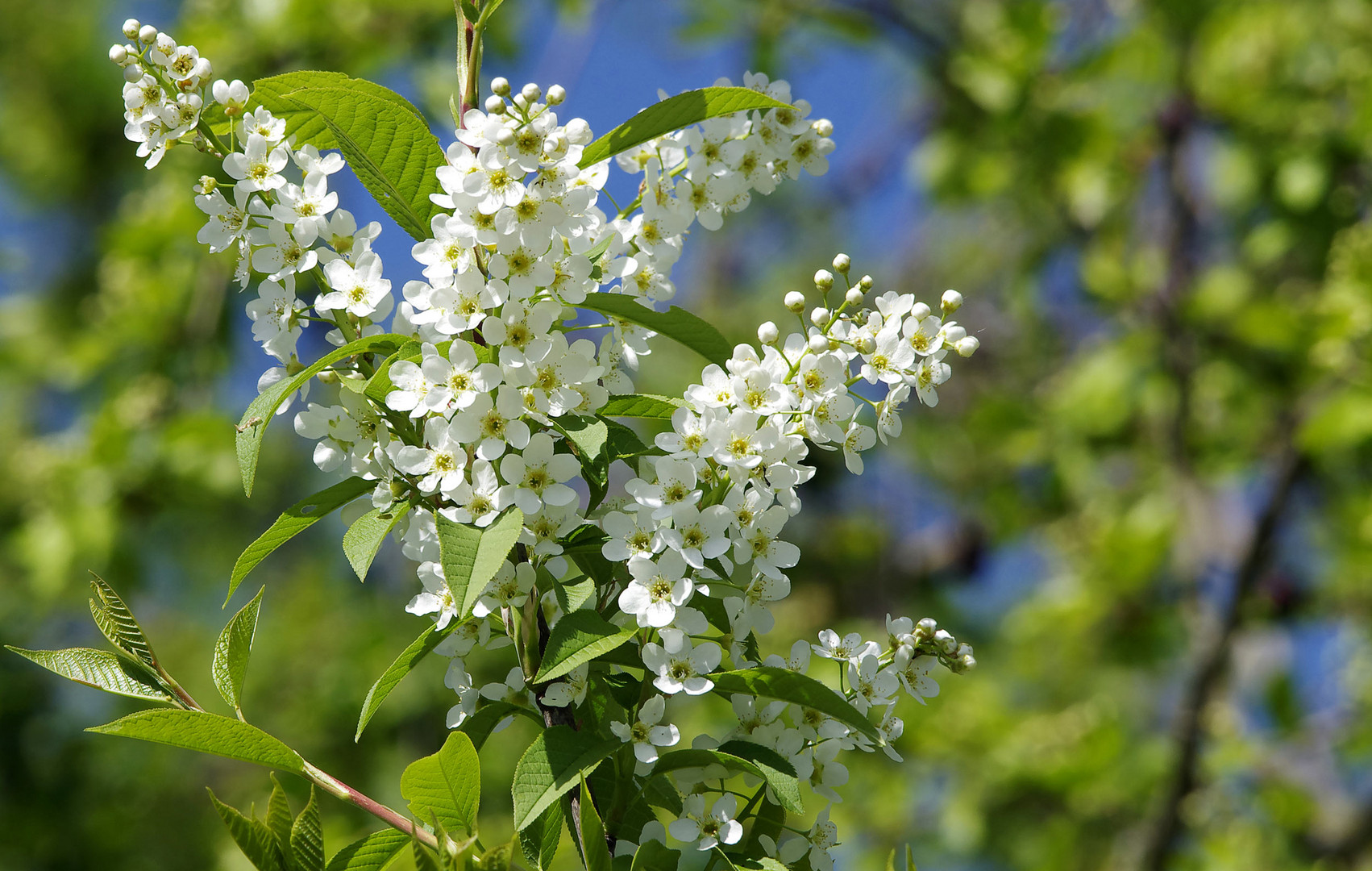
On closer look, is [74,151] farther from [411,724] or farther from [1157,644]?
[1157,644]

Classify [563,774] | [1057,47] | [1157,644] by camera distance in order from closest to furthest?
[563,774]
[1057,47]
[1157,644]

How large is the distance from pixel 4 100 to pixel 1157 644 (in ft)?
21.8

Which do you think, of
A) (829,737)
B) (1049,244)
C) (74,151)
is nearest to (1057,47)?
(1049,244)

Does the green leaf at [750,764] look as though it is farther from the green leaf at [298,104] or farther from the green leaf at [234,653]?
the green leaf at [298,104]

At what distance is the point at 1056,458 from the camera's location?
13.5ft

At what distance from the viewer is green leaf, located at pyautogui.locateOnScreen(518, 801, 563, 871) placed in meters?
0.76

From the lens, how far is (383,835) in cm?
78

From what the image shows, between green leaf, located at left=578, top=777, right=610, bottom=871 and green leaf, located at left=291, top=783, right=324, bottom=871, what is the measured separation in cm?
21

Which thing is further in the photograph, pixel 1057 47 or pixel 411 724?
pixel 411 724

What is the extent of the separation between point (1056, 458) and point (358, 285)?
12.1 ft

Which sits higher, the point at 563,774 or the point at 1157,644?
the point at 1157,644

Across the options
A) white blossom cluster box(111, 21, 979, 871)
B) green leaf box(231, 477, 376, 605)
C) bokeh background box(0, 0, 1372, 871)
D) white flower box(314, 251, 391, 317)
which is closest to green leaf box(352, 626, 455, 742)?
white blossom cluster box(111, 21, 979, 871)

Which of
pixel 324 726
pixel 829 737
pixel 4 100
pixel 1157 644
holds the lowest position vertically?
pixel 829 737

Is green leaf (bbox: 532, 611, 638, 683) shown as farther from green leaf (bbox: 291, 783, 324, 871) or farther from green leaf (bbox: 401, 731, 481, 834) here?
green leaf (bbox: 291, 783, 324, 871)
